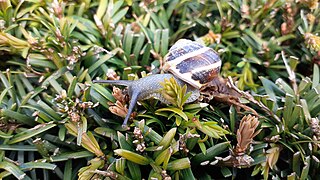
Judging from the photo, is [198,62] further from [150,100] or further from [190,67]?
[150,100]

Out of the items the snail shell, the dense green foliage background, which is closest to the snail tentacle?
the dense green foliage background

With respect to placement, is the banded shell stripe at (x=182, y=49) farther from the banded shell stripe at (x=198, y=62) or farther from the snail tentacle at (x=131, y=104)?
the snail tentacle at (x=131, y=104)

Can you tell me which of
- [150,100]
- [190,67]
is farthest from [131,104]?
[190,67]

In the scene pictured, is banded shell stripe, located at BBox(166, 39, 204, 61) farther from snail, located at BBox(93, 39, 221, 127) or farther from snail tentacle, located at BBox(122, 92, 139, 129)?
snail tentacle, located at BBox(122, 92, 139, 129)

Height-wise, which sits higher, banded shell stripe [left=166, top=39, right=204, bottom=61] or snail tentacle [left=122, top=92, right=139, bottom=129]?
banded shell stripe [left=166, top=39, right=204, bottom=61]

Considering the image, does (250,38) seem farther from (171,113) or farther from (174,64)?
(171,113)

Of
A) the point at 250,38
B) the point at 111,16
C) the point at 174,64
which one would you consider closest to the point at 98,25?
the point at 111,16

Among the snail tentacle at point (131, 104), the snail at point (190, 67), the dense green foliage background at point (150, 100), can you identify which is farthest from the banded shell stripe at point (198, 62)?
the snail tentacle at point (131, 104)
